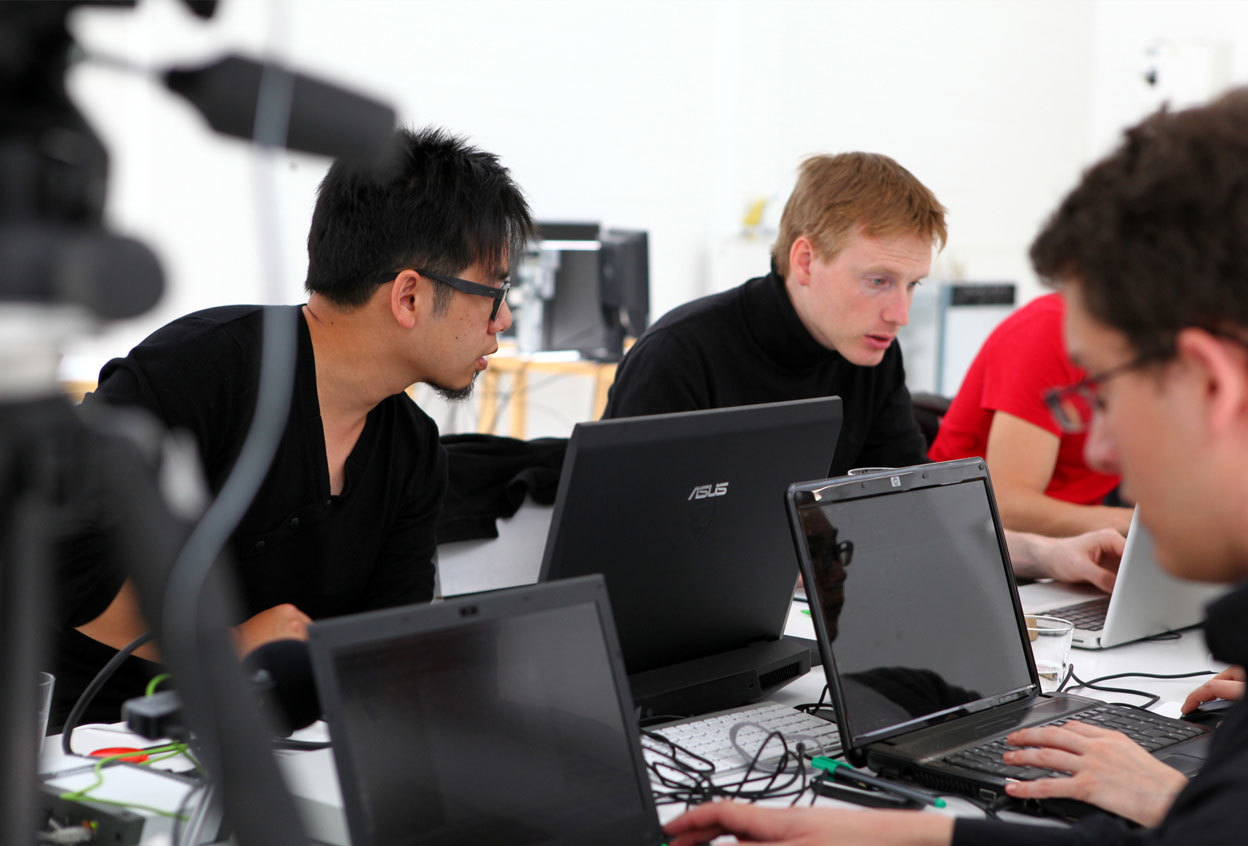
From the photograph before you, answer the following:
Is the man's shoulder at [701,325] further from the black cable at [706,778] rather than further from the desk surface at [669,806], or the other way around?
the black cable at [706,778]

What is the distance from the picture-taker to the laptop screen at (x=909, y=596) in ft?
4.05

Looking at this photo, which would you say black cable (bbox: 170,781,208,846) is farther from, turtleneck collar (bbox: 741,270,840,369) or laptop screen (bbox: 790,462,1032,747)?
turtleneck collar (bbox: 741,270,840,369)

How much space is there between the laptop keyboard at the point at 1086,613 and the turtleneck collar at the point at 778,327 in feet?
2.03

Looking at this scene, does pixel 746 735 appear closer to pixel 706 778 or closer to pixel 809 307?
pixel 706 778

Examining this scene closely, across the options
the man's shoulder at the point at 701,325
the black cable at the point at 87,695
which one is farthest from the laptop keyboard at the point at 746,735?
the man's shoulder at the point at 701,325

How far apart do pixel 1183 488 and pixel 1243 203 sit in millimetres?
178

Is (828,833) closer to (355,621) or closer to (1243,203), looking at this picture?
(355,621)

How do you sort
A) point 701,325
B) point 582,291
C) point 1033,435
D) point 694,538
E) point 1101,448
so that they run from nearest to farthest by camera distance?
point 1101,448, point 694,538, point 701,325, point 1033,435, point 582,291

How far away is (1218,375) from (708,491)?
672 mm

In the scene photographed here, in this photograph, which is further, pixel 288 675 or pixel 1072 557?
pixel 1072 557

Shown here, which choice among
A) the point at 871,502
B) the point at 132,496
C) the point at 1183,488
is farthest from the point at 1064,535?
the point at 132,496

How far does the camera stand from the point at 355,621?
91 centimetres

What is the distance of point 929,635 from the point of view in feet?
4.33

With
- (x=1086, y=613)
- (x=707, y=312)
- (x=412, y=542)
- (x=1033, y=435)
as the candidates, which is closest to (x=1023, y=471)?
(x=1033, y=435)
